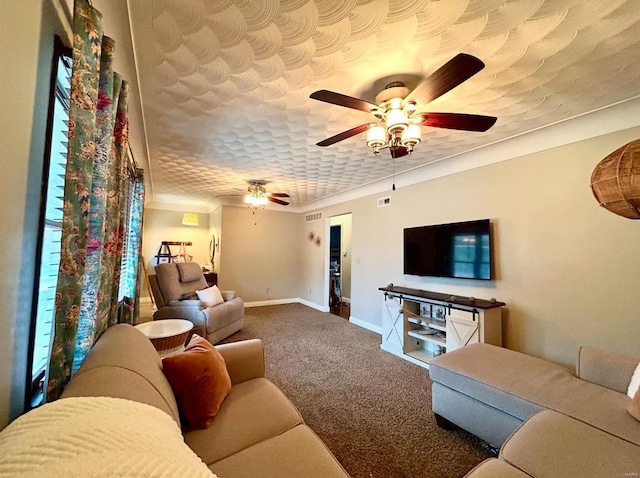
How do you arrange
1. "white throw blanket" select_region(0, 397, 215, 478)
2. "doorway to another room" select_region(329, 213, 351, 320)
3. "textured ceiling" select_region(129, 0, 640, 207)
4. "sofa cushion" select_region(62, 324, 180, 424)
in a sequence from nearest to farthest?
"white throw blanket" select_region(0, 397, 215, 478), "sofa cushion" select_region(62, 324, 180, 424), "textured ceiling" select_region(129, 0, 640, 207), "doorway to another room" select_region(329, 213, 351, 320)

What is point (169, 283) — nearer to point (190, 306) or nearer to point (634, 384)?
point (190, 306)

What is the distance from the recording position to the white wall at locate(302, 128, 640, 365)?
7.16 ft

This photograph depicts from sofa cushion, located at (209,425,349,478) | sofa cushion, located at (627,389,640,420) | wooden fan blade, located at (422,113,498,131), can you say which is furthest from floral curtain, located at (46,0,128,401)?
sofa cushion, located at (627,389,640,420)

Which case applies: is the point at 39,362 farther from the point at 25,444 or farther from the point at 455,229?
the point at 455,229

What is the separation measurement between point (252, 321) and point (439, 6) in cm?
482

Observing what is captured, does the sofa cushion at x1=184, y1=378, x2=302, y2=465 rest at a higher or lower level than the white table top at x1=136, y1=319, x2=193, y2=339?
lower

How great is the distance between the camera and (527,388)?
164 centimetres

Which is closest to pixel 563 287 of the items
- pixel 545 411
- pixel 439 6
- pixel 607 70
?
pixel 545 411

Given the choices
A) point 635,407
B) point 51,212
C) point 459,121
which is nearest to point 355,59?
point 459,121

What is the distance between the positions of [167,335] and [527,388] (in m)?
2.73

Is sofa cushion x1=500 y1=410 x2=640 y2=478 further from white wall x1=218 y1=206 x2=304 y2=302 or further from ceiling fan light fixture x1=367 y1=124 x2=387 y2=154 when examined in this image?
white wall x1=218 y1=206 x2=304 y2=302

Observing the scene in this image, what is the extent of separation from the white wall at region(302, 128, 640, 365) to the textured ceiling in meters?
0.43

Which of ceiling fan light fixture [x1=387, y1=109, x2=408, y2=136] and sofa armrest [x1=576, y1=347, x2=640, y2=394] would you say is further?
ceiling fan light fixture [x1=387, y1=109, x2=408, y2=136]

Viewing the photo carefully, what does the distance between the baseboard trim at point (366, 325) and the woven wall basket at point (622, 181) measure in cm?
346
